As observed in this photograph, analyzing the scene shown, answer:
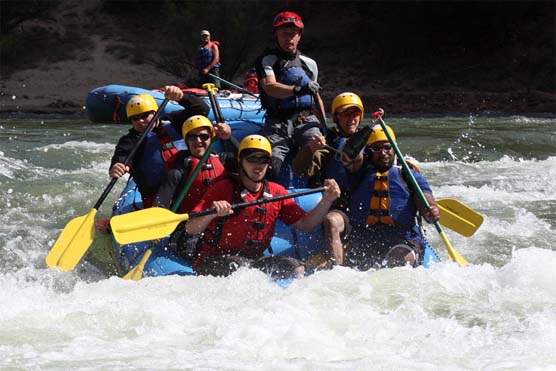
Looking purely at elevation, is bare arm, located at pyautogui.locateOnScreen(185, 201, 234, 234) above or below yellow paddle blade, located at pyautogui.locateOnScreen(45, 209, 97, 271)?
above

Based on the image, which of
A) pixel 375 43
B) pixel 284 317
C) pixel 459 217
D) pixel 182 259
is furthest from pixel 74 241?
pixel 375 43

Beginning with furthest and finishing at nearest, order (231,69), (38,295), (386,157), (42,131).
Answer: (231,69) → (42,131) → (386,157) → (38,295)

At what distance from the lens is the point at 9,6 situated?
75.3ft

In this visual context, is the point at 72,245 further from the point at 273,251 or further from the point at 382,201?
the point at 382,201

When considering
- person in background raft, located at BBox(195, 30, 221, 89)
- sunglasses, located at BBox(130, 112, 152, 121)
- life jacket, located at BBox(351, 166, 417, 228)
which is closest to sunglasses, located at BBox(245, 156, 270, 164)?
life jacket, located at BBox(351, 166, 417, 228)

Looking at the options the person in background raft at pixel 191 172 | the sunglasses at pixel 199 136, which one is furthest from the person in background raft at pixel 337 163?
the sunglasses at pixel 199 136

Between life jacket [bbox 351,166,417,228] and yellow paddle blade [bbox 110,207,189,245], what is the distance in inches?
40.8

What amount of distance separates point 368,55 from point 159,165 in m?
16.6

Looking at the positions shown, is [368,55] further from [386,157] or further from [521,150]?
[386,157]

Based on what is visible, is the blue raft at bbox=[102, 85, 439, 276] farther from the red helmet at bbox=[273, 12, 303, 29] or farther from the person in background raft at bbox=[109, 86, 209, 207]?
the red helmet at bbox=[273, 12, 303, 29]

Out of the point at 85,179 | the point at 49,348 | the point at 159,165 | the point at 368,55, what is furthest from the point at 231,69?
the point at 49,348

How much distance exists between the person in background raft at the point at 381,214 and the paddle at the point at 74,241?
137 centimetres

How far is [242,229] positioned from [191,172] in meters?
0.52

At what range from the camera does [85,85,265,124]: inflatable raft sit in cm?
875
